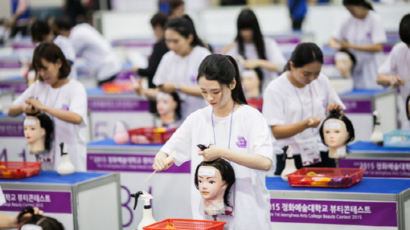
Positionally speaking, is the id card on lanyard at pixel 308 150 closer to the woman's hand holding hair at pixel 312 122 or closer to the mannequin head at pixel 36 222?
the woman's hand holding hair at pixel 312 122

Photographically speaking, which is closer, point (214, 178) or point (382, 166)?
point (214, 178)

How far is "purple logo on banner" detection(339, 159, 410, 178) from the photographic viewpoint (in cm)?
504

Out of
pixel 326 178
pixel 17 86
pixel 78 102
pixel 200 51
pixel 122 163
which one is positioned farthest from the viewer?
pixel 17 86

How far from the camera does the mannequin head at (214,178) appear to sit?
11.1 feet

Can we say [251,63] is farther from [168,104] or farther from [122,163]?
[122,163]

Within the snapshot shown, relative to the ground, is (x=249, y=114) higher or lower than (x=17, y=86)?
lower

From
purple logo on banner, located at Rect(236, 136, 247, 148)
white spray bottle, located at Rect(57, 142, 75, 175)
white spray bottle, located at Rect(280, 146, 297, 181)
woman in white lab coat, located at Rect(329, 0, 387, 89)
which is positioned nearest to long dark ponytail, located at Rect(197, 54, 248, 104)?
purple logo on banner, located at Rect(236, 136, 247, 148)

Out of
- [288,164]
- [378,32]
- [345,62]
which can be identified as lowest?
[288,164]

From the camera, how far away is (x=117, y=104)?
26.5ft

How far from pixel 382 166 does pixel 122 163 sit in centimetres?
200

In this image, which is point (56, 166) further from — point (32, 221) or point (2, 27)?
point (2, 27)

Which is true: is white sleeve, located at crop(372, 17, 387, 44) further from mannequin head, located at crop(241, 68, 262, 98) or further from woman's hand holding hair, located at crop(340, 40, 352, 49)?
mannequin head, located at crop(241, 68, 262, 98)

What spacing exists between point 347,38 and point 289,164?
150 inches

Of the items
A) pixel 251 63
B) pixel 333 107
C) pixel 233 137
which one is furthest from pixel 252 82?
pixel 233 137
